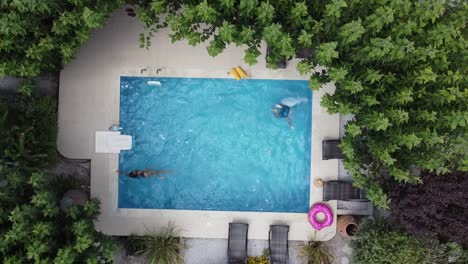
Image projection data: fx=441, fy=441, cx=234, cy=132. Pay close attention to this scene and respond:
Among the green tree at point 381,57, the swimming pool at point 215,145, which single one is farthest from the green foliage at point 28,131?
the green tree at point 381,57

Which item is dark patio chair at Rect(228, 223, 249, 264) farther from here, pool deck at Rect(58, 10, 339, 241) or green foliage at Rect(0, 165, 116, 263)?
green foliage at Rect(0, 165, 116, 263)

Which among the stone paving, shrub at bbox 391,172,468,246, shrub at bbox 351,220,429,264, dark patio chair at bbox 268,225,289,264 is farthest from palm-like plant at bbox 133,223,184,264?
shrub at bbox 391,172,468,246

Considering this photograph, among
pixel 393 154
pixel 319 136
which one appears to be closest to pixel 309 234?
pixel 319 136

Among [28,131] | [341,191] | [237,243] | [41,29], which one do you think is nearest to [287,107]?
[341,191]

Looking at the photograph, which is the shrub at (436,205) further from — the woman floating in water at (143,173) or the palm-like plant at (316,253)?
the woman floating in water at (143,173)

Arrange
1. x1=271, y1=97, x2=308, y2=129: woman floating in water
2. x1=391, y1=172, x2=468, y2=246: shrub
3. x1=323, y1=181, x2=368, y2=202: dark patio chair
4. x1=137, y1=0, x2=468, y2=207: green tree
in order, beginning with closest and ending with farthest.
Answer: x1=137, y1=0, x2=468, y2=207: green tree < x1=391, y1=172, x2=468, y2=246: shrub < x1=323, y1=181, x2=368, y2=202: dark patio chair < x1=271, y1=97, x2=308, y2=129: woman floating in water

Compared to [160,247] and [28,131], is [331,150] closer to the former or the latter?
[160,247]
